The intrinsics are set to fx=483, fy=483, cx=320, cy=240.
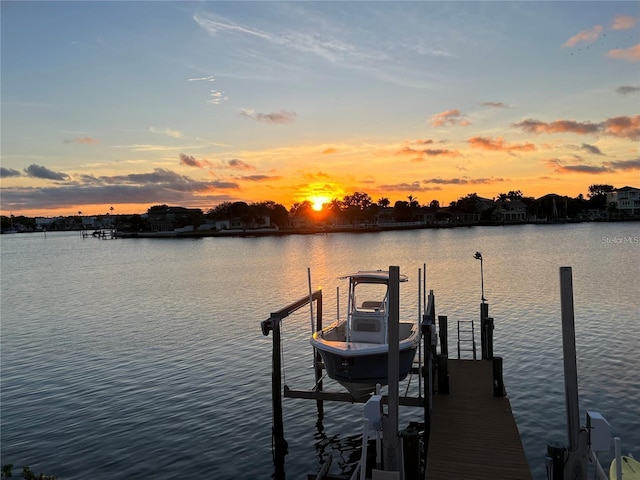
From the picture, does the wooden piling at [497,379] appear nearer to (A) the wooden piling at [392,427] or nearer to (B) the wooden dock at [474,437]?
(B) the wooden dock at [474,437]

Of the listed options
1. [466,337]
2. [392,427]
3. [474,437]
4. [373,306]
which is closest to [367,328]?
[373,306]

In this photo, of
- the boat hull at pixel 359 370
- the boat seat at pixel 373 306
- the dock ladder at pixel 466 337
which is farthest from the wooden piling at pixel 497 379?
the dock ladder at pixel 466 337

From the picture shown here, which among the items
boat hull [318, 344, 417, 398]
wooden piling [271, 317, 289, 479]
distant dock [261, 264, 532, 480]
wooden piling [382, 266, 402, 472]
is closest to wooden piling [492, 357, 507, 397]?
distant dock [261, 264, 532, 480]

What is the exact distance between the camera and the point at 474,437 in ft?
42.9

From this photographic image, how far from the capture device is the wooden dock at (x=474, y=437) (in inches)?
452

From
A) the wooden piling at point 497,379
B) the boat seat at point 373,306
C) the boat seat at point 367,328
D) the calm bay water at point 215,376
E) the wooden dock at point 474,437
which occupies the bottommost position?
the calm bay water at point 215,376

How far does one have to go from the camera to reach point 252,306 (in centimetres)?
4644

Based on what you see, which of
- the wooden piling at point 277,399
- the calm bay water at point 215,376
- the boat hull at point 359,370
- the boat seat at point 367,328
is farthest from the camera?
the calm bay water at point 215,376

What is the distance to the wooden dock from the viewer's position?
11.5 meters

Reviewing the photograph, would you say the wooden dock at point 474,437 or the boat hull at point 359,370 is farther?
the boat hull at point 359,370

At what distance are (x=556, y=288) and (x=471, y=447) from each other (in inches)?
1547

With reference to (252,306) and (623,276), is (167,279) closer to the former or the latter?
(252,306)

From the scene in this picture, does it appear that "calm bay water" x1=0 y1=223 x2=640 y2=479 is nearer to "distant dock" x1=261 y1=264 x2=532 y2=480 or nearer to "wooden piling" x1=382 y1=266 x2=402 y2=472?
"distant dock" x1=261 y1=264 x2=532 y2=480

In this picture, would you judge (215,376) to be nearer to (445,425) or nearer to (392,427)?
(445,425)
